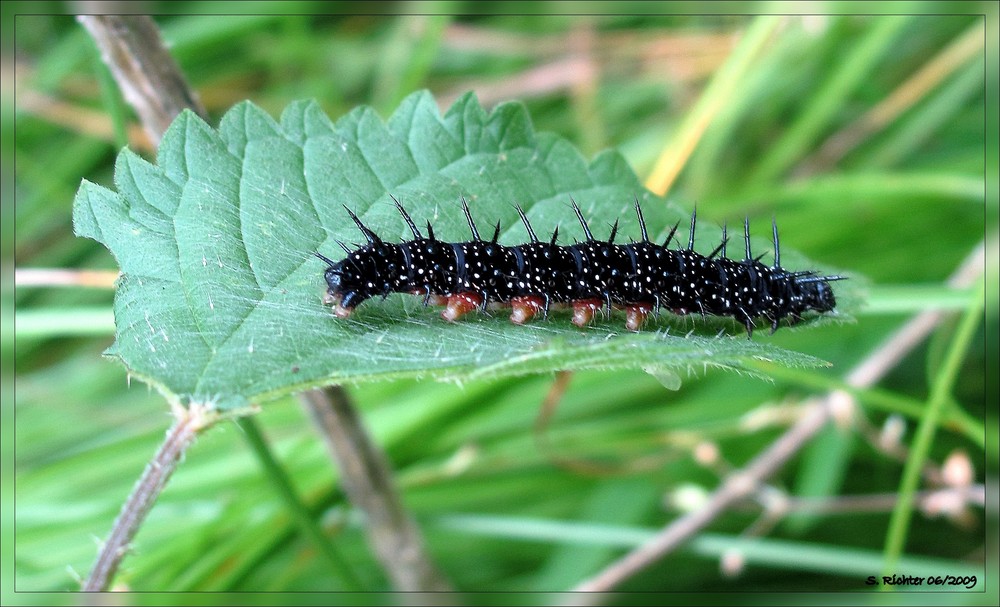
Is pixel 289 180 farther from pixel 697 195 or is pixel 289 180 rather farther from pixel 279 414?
pixel 697 195

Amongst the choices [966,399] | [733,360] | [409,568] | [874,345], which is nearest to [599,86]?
[874,345]

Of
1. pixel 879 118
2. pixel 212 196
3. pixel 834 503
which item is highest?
pixel 879 118

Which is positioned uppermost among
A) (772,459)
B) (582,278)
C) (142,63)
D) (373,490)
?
(142,63)

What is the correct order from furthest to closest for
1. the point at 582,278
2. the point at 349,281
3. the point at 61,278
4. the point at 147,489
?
the point at 61,278, the point at 582,278, the point at 349,281, the point at 147,489

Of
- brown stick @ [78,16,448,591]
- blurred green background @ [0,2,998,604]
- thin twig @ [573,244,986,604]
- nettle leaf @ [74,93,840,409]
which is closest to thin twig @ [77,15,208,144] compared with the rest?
brown stick @ [78,16,448,591]

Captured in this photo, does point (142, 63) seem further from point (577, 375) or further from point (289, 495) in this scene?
point (577, 375)

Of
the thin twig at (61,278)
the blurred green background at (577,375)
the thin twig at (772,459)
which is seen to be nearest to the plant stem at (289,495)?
the blurred green background at (577,375)

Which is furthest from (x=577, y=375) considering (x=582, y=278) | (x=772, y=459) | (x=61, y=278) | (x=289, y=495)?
(x=61, y=278)
